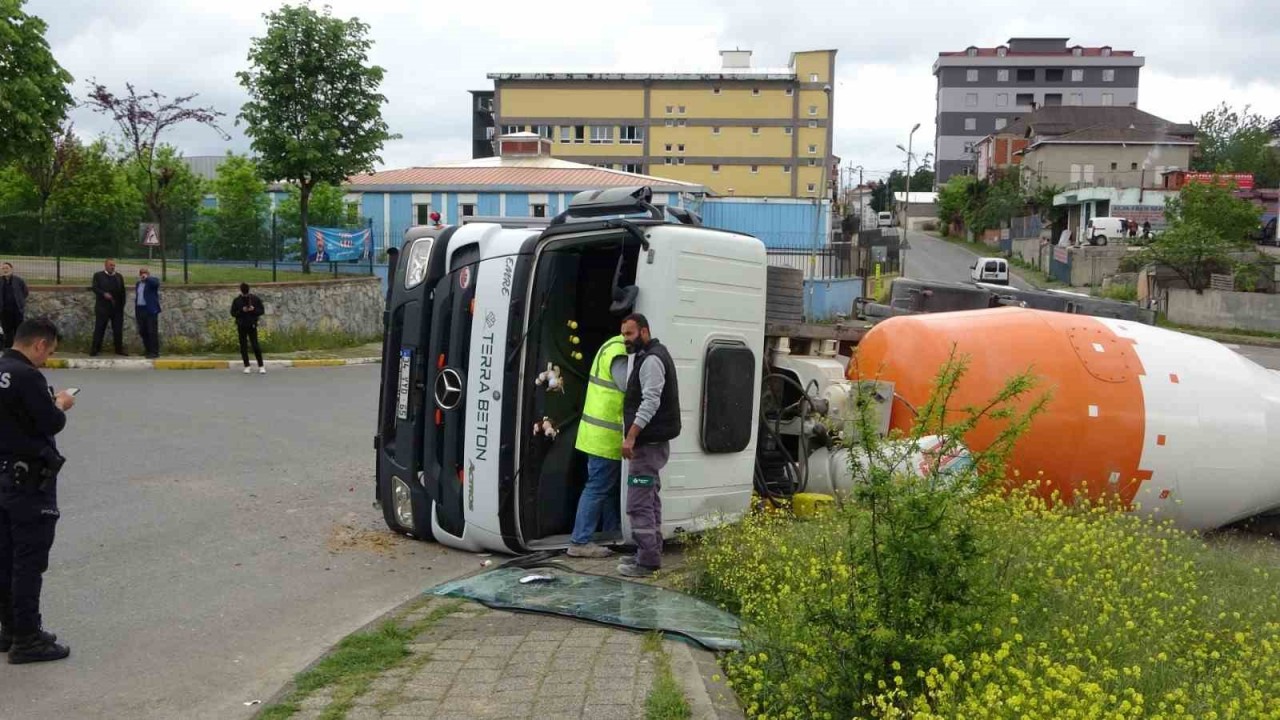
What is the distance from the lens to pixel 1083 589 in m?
6.13

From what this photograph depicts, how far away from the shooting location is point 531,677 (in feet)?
18.8

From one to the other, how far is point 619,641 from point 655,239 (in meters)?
2.90

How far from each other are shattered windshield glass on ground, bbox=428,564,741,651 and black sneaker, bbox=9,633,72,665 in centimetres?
217

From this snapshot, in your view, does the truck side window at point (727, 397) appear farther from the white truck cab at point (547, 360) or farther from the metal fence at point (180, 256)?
the metal fence at point (180, 256)

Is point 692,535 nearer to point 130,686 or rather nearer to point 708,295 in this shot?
point 708,295

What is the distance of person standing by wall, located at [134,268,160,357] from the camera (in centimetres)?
2161

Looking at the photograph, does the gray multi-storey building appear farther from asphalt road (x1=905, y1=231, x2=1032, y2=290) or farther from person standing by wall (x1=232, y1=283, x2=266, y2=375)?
person standing by wall (x1=232, y1=283, x2=266, y2=375)

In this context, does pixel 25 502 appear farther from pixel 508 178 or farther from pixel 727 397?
pixel 508 178

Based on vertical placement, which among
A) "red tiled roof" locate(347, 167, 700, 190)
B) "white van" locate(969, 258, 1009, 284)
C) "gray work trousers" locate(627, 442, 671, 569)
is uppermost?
"red tiled roof" locate(347, 167, 700, 190)

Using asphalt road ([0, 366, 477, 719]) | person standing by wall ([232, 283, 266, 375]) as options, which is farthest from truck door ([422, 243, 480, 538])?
person standing by wall ([232, 283, 266, 375])

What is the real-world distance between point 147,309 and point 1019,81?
115 meters

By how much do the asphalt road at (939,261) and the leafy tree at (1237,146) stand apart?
17743 mm

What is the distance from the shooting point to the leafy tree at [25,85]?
68.4 feet

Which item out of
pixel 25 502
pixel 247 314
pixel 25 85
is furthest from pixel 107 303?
pixel 25 502
